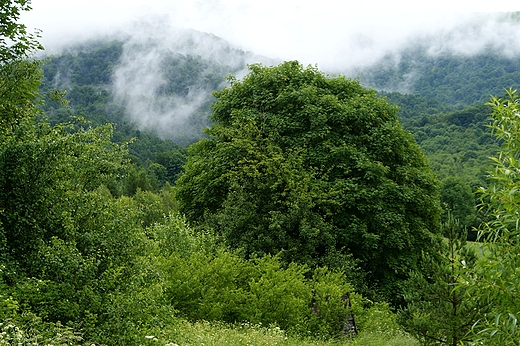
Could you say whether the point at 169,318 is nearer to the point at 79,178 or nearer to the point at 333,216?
the point at 79,178

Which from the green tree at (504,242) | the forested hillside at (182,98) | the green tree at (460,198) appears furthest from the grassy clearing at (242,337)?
the forested hillside at (182,98)

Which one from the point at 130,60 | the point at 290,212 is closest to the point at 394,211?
the point at 290,212

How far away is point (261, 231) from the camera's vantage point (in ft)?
61.7

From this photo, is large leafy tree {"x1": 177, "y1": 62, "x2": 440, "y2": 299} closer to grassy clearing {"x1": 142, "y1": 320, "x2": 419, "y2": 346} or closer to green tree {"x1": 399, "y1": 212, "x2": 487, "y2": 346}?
grassy clearing {"x1": 142, "y1": 320, "x2": 419, "y2": 346}

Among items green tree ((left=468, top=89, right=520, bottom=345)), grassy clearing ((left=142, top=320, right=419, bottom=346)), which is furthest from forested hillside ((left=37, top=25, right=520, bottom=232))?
green tree ((left=468, top=89, right=520, bottom=345))

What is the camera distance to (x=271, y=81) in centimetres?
2447

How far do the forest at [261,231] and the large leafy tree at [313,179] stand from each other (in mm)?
86

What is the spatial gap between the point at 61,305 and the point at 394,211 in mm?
15556

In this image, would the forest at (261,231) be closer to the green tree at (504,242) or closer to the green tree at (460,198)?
the green tree at (504,242)

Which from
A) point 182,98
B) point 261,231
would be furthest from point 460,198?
point 182,98

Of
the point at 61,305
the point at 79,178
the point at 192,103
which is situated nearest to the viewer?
the point at 61,305

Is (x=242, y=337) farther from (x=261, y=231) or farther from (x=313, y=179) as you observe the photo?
(x=313, y=179)

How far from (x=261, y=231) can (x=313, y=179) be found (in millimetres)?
3466

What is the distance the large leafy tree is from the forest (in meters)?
0.09
